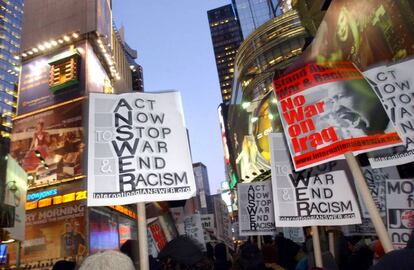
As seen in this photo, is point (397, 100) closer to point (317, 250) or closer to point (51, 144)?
point (317, 250)

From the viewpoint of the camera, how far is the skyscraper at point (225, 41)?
168 metres

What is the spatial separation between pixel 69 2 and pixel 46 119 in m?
13.9

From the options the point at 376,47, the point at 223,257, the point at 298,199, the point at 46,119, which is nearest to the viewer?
the point at 298,199

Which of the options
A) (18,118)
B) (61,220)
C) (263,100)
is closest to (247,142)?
(263,100)

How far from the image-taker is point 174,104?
5039 millimetres

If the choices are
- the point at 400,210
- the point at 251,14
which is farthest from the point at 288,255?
the point at 251,14

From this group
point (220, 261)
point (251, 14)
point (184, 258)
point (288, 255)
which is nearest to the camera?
point (184, 258)

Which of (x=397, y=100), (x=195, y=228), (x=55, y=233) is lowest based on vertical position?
(x=195, y=228)

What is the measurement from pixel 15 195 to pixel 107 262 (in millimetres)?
9084

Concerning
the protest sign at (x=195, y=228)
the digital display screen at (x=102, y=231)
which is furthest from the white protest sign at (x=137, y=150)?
the digital display screen at (x=102, y=231)

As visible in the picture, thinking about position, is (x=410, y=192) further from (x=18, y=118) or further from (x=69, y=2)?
(x=69, y=2)

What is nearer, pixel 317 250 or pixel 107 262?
pixel 107 262

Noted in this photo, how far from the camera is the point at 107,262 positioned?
215 cm

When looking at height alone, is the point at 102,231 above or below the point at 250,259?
above
